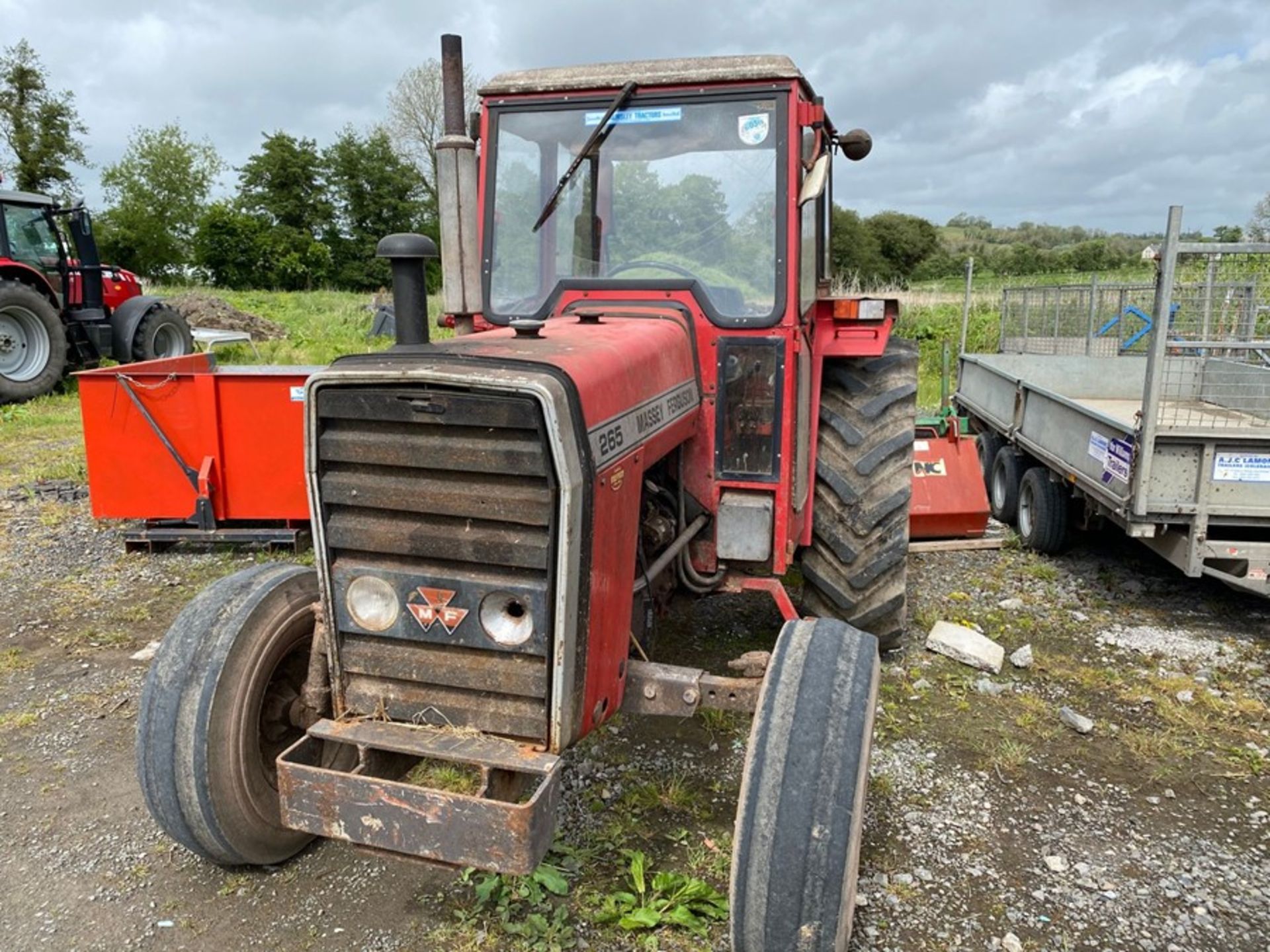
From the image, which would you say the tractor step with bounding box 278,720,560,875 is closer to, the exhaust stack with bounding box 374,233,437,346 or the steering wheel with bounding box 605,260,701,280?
the exhaust stack with bounding box 374,233,437,346

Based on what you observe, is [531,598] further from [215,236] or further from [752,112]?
[215,236]

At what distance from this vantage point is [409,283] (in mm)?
2615

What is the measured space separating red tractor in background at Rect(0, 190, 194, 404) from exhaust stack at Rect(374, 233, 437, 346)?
10.0m

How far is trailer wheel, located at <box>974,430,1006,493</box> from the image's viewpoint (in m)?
7.41

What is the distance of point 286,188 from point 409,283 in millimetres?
49132

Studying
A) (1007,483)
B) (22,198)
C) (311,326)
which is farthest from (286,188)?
(1007,483)

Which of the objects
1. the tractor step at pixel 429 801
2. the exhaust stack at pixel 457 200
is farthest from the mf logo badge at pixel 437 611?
the exhaust stack at pixel 457 200

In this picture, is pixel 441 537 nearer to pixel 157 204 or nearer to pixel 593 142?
pixel 593 142

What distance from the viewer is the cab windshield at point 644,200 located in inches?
139

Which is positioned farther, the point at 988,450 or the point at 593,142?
the point at 988,450

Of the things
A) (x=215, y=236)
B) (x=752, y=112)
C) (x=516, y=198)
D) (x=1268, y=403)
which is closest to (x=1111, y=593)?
(x=1268, y=403)

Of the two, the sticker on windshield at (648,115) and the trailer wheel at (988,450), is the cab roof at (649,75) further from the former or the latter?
the trailer wheel at (988,450)

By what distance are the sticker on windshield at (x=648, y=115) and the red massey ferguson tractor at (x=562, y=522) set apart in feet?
0.03

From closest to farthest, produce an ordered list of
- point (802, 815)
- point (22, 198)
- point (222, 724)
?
point (802, 815)
point (222, 724)
point (22, 198)
